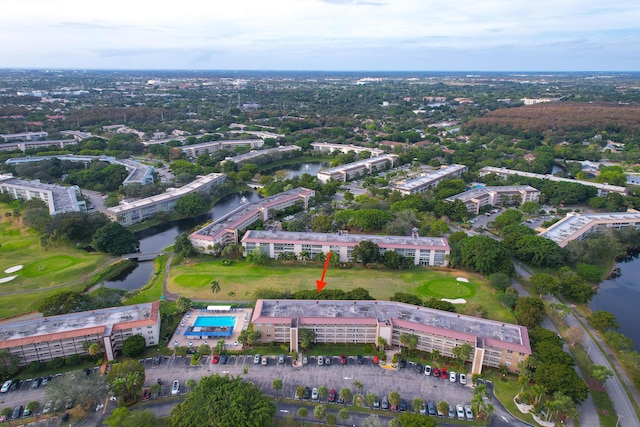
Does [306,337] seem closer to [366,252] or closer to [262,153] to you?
[366,252]

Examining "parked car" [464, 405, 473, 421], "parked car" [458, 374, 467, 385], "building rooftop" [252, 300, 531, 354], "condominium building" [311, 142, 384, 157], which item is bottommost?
"parked car" [458, 374, 467, 385]

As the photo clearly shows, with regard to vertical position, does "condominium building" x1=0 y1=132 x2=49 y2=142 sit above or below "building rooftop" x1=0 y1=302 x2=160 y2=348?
above

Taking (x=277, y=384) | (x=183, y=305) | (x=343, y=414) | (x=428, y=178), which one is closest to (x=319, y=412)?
(x=343, y=414)

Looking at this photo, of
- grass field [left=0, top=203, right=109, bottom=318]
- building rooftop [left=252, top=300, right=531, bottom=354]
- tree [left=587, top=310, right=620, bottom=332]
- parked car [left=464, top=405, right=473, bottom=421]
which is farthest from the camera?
grass field [left=0, top=203, right=109, bottom=318]

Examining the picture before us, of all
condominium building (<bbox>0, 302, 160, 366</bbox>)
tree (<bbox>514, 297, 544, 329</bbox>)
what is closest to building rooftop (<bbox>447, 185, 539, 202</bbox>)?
tree (<bbox>514, 297, 544, 329</bbox>)

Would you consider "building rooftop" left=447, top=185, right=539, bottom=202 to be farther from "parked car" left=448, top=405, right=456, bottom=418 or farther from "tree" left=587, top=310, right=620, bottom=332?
"parked car" left=448, top=405, right=456, bottom=418

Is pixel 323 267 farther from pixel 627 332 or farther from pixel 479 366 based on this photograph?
pixel 627 332
